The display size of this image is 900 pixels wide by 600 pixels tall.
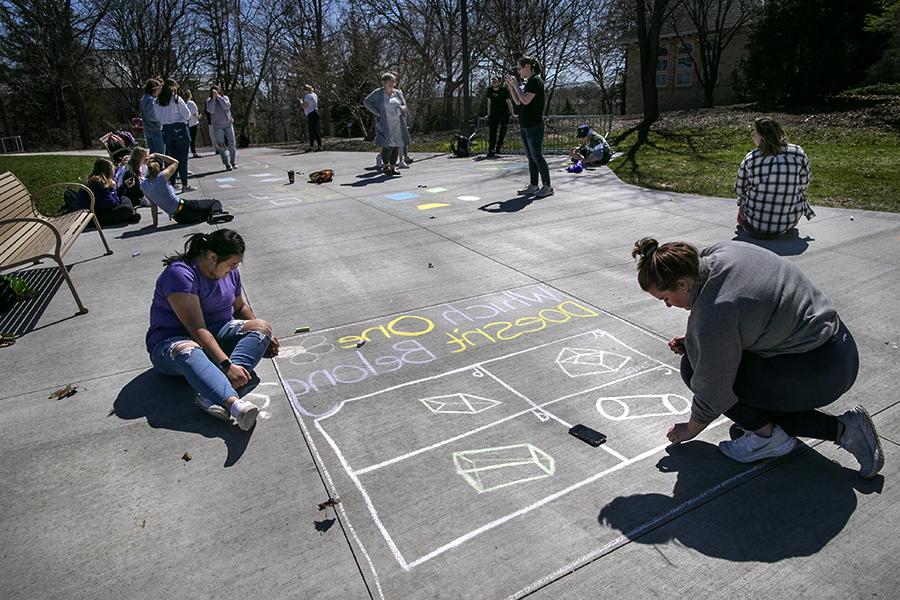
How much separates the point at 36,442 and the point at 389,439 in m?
1.86

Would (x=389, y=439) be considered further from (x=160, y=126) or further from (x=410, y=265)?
(x=160, y=126)

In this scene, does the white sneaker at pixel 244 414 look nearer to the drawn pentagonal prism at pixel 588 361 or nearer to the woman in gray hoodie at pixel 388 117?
the drawn pentagonal prism at pixel 588 361

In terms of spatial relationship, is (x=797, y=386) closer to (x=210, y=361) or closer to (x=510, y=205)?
(x=210, y=361)

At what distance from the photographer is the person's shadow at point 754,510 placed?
2246mm

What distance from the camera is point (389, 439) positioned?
119 inches

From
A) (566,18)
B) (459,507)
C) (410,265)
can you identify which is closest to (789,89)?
(566,18)

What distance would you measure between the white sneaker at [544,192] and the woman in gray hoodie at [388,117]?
3.80 metres

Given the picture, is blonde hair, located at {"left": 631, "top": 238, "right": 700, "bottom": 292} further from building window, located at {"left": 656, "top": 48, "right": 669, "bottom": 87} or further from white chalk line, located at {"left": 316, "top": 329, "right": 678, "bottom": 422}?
building window, located at {"left": 656, "top": 48, "right": 669, "bottom": 87}

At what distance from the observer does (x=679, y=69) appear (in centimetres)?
3061

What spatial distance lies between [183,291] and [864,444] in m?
3.47

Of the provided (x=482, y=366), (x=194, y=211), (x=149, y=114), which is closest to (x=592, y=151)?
(x=194, y=211)

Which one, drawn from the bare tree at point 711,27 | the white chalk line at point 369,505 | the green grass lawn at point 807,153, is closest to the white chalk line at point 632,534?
the white chalk line at point 369,505

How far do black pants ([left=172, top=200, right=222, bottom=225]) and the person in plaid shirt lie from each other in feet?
21.5

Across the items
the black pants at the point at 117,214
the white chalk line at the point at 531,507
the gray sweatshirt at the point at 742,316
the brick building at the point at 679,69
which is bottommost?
the white chalk line at the point at 531,507
